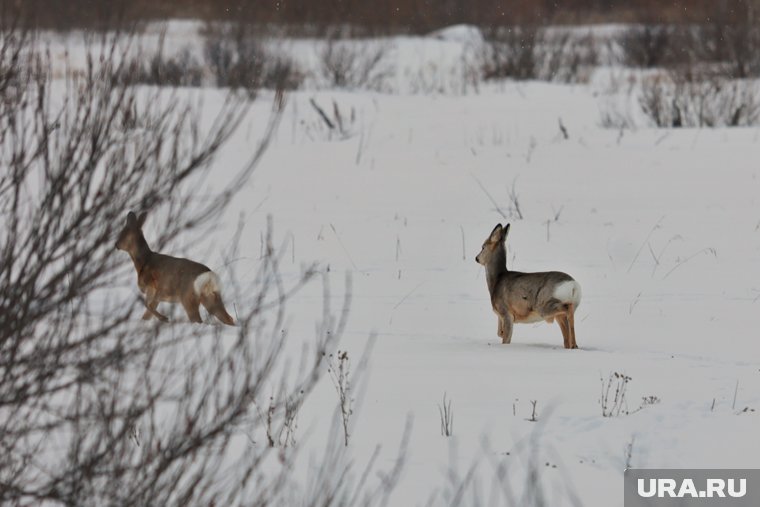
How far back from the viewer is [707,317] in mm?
9336

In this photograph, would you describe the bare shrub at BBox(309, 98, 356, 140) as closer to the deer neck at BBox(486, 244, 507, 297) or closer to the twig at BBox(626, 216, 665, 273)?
the twig at BBox(626, 216, 665, 273)

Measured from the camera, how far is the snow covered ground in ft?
19.6

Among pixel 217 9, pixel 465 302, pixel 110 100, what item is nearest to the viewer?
pixel 110 100

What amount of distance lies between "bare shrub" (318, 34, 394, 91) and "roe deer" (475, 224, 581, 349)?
1822 cm

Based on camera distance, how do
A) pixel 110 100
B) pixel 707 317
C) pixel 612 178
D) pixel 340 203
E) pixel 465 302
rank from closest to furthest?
pixel 110 100
pixel 707 317
pixel 465 302
pixel 340 203
pixel 612 178

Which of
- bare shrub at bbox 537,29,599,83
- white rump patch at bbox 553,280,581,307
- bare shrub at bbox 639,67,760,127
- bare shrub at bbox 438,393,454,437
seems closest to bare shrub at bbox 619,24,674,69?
bare shrub at bbox 537,29,599,83

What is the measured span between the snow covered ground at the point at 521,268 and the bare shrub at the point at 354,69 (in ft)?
6.38

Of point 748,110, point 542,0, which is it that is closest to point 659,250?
point 748,110

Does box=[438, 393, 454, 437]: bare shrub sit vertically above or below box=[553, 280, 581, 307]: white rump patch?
below

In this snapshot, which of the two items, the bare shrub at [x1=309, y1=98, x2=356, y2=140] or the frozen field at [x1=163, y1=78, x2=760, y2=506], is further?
the bare shrub at [x1=309, y1=98, x2=356, y2=140]

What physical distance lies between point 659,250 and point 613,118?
921 centimetres

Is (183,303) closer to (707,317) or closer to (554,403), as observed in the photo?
(554,403)

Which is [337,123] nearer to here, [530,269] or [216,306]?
[530,269]

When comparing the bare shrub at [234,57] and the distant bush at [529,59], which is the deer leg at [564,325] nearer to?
the bare shrub at [234,57]
